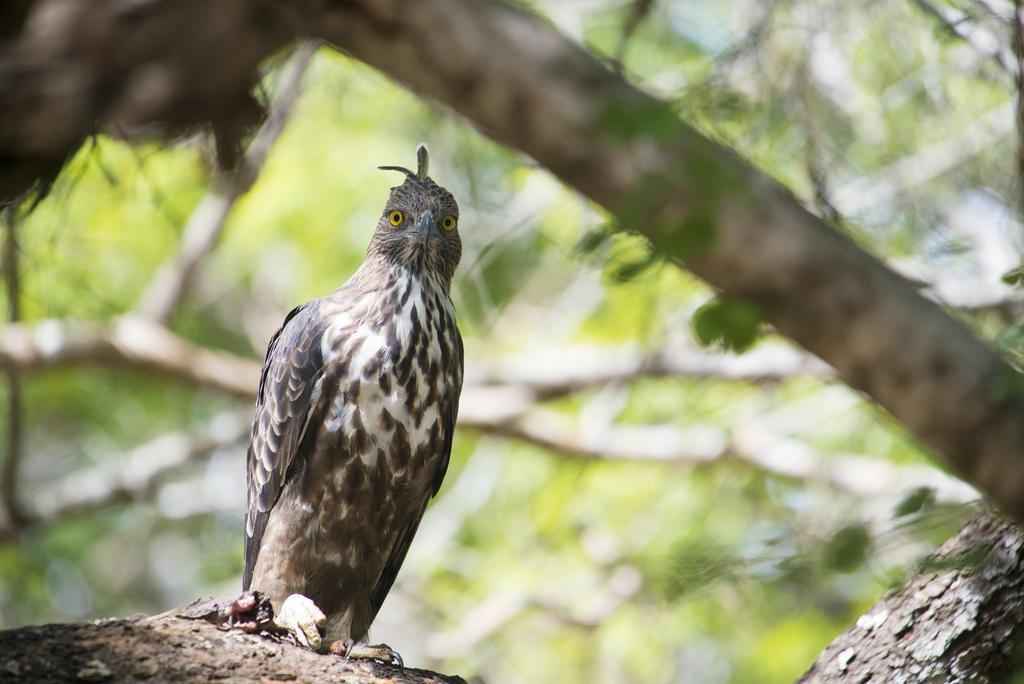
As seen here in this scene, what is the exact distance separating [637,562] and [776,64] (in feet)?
10.4

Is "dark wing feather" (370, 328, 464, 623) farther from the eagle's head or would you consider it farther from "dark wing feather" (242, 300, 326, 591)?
"dark wing feather" (242, 300, 326, 591)

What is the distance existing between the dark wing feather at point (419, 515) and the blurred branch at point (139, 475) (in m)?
3.51

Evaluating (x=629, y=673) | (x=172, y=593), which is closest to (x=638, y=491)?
(x=629, y=673)

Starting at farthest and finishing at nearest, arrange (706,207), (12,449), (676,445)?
(676,445) < (12,449) < (706,207)

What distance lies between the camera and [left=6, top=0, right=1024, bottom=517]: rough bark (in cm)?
144

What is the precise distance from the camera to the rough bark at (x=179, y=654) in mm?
2722

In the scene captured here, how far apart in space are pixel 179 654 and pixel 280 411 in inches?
60.7

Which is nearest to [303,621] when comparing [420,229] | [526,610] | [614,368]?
[420,229]

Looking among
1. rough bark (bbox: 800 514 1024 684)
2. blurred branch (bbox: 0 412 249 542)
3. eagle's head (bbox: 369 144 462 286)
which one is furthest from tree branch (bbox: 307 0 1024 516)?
blurred branch (bbox: 0 412 249 542)

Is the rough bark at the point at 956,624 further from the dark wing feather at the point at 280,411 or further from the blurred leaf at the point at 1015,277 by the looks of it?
the dark wing feather at the point at 280,411

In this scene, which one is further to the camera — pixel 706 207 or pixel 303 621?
pixel 303 621

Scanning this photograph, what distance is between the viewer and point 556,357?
7867 millimetres

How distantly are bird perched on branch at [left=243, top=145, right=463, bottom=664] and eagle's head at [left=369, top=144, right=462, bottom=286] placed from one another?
4.8 inches

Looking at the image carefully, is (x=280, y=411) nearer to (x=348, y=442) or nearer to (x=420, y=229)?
(x=348, y=442)
